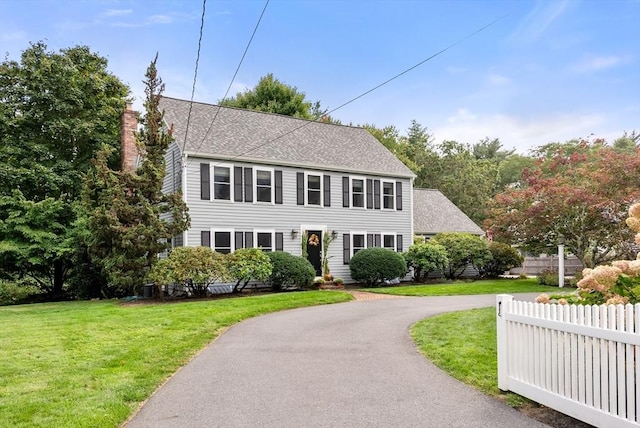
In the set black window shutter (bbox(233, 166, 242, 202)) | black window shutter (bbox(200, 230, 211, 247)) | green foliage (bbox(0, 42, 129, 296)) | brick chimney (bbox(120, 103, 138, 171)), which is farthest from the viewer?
green foliage (bbox(0, 42, 129, 296))

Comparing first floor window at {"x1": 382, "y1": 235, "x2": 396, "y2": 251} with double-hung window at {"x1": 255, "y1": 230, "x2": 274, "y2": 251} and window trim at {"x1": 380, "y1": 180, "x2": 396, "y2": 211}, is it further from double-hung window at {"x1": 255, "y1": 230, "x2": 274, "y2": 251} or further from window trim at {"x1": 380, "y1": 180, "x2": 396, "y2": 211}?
double-hung window at {"x1": 255, "y1": 230, "x2": 274, "y2": 251}

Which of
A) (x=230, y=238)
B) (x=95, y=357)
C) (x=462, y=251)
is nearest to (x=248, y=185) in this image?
(x=230, y=238)

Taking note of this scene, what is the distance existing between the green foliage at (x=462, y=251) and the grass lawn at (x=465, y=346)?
11796 mm

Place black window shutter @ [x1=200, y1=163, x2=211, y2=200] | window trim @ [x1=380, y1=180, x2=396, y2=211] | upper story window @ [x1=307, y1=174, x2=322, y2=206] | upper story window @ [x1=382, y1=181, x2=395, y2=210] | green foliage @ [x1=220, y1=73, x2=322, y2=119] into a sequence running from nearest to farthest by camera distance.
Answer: black window shutter @ [x1=200, y1=163, x2=211, y2=200]
upper story window @ [x1=307, y1=174, x2=322, y2=206]
window trim @ [x1=380, y1=180, x2=396, y2=211]
upper story window @ [x1=382, y1=181, x2=395, y2=210]
green foliage @ [x1=220, y1=73, x2=322, y2=119]

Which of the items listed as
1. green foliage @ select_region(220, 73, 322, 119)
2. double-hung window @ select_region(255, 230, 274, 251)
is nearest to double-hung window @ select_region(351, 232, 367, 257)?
double-hung window @ select_region(255, 230, 274, 251)

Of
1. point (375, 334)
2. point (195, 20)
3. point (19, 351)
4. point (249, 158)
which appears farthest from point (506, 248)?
point (19, 351)

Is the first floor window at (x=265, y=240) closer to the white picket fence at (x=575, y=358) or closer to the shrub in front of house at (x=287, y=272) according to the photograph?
the shrub in front of house at (x=287, y=272)

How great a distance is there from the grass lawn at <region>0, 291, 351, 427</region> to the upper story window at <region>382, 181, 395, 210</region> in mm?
11131

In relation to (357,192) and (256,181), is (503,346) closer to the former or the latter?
(256,181)

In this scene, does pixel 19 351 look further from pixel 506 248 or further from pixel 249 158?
pixel 506 248

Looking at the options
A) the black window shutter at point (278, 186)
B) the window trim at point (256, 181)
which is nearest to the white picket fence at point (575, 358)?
the window trim at point (256, 181)

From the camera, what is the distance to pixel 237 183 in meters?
19.0

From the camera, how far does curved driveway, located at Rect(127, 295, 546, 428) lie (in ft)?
14.6

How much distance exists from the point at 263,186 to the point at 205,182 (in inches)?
98.5
